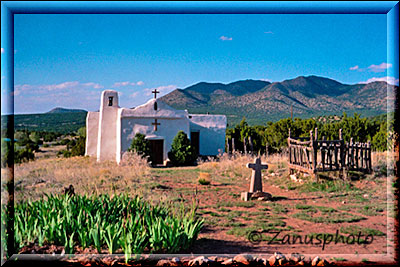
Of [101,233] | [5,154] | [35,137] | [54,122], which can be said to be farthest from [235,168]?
[54,122]

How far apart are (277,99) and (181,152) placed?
22.1m

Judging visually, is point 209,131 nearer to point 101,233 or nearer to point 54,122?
point 54,122

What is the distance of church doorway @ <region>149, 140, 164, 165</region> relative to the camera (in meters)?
15.7

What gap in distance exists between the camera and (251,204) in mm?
7074

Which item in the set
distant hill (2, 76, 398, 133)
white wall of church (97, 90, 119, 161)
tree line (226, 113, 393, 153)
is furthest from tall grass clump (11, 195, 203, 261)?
distant hill (2, 76, 398, 133)

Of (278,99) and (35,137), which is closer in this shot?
(35,137)

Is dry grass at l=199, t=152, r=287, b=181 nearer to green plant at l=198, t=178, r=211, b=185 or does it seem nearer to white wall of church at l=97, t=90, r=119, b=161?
green plant at l=198, t=178, r=211, b=185

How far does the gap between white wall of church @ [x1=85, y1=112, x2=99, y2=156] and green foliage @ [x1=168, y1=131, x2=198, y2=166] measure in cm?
383

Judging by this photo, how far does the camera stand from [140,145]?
1492cm

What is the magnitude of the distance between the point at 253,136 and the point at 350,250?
14502 mm

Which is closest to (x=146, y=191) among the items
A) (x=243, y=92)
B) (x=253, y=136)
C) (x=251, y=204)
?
(x=251, y=204)

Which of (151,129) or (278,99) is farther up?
(278,99)

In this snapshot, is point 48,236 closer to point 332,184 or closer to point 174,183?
point 174,183
